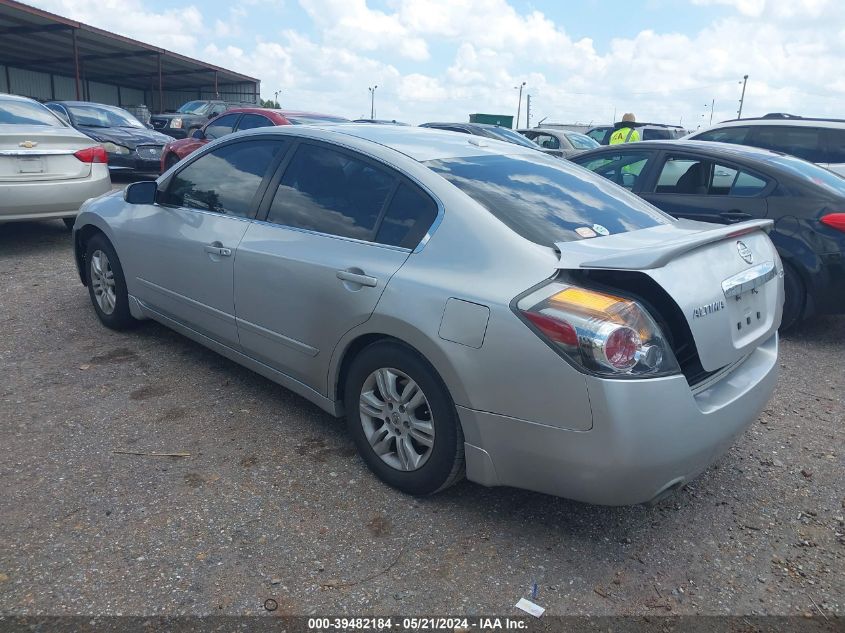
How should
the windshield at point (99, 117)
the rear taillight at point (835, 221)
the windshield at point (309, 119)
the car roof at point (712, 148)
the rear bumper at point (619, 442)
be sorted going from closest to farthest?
the rear bumper at point (619, 442) < the rear taillight at point (835, 221) < the car roof at point (712, 148) < the windshield at point (309, 119) < the windshield at point (99, 117)

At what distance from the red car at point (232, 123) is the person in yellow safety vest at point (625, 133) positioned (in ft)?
19.2

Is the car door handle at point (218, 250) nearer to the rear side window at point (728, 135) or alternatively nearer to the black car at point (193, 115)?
the rear side window at point (728, 135)

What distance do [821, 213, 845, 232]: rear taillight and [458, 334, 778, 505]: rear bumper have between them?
9.84 feet

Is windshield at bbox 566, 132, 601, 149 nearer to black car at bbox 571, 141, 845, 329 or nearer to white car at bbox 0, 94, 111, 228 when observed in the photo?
black car at bbox 571, 141, 845, 329

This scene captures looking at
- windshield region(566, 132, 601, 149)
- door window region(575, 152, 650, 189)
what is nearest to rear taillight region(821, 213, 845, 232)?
door window region(575, 152, 650, 189)

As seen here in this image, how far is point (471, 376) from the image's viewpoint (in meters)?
2.57

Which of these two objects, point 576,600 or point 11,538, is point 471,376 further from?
point 11,538

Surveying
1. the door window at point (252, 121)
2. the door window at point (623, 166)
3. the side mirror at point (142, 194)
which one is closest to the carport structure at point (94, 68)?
→ the door window at point (252, 121)

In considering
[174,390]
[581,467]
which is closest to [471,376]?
[581,467]

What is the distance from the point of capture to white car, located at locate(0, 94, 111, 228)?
6707 mm

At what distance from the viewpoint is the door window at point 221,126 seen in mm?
11219

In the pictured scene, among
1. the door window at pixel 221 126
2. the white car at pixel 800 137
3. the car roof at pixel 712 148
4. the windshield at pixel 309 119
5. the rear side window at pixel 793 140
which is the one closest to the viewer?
the car roof at pixel 712 148

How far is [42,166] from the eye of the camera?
6949mm

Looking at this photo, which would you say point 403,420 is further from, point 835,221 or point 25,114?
point 25,114
